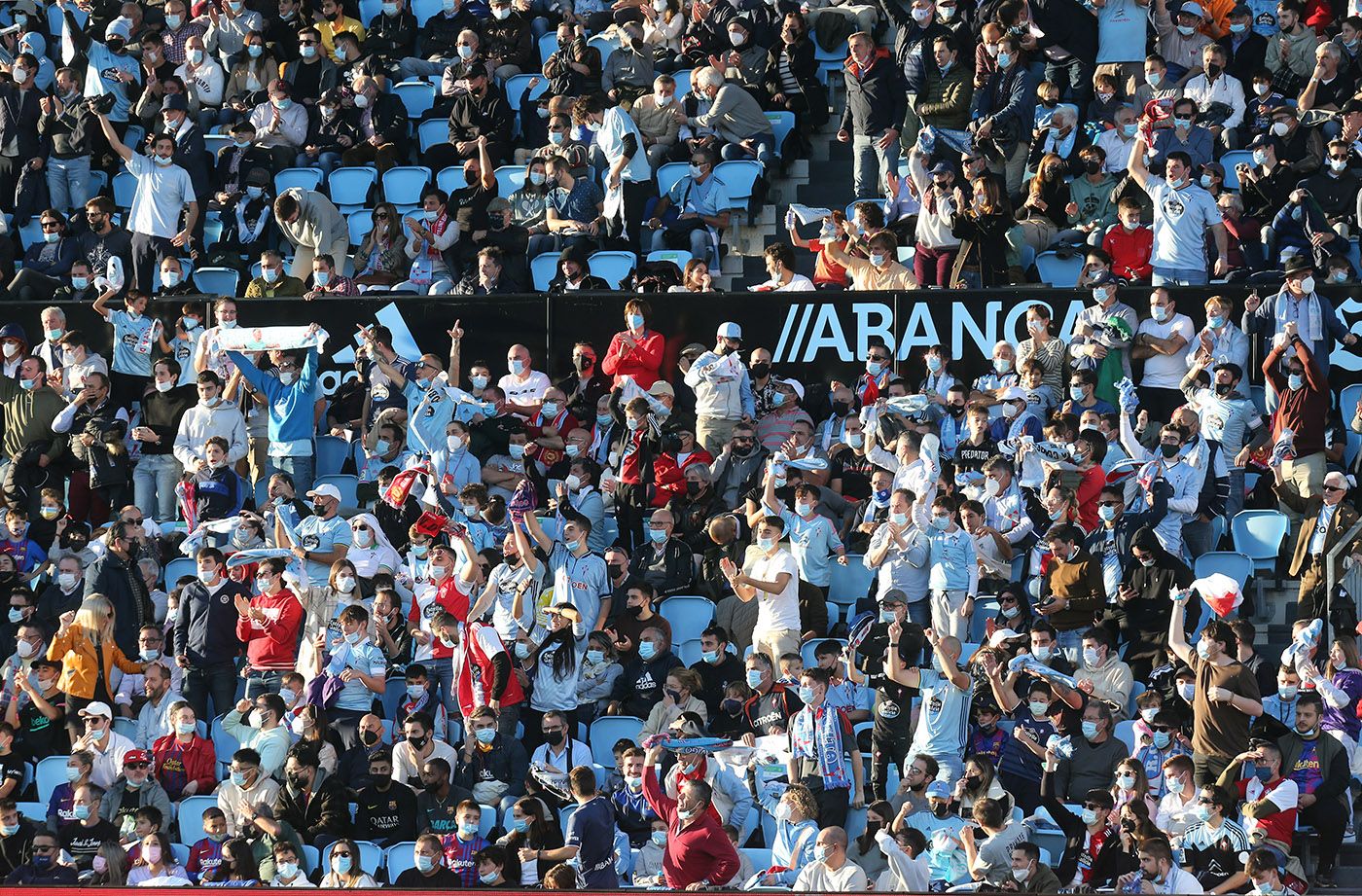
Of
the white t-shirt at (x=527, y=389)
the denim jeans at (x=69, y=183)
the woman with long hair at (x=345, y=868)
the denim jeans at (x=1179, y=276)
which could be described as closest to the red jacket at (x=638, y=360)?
the white t-shirt at (x=527, y=389)

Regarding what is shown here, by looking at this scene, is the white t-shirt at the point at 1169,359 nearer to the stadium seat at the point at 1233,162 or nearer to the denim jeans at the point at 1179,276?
the denim jeans at the point at 1179,276

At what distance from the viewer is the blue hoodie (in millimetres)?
19094

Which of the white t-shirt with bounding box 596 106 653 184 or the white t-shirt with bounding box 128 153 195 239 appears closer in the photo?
the white t-shirt with bounding box 596 106 653 184

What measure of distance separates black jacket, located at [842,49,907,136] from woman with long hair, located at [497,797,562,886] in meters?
7.12

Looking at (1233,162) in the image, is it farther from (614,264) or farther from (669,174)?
(614,264)

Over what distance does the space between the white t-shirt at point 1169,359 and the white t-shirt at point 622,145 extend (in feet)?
13.9

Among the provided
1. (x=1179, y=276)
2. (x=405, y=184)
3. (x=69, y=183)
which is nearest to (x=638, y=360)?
(x=405, y=184)

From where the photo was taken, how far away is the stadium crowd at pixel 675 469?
15711 millimetres

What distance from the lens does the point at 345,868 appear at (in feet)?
50.7

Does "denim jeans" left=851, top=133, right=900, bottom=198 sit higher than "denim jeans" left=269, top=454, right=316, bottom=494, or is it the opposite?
"denim jeans" left=851, top=133, right=900, bottom=198

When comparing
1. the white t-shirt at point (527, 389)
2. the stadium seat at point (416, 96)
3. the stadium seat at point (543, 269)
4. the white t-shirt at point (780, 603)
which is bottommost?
the white t-shirt at point (780, 603)

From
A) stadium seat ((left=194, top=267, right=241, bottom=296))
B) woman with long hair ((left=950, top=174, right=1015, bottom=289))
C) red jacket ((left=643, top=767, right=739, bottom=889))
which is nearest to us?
red jacket ((left=643, top=767, right=739, bottom=889))

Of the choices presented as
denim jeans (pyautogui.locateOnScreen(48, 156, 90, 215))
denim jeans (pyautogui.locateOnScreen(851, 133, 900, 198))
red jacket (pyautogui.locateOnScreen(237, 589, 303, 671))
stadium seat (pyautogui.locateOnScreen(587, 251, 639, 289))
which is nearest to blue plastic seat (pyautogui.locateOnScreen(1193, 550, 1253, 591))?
denim jeans (pyautogui.locateOnScreen(851, 133, 900, 198))

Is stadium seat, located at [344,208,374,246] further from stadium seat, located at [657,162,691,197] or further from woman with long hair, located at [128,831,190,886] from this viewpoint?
woman with long hair, located at [128,831,190,886]
